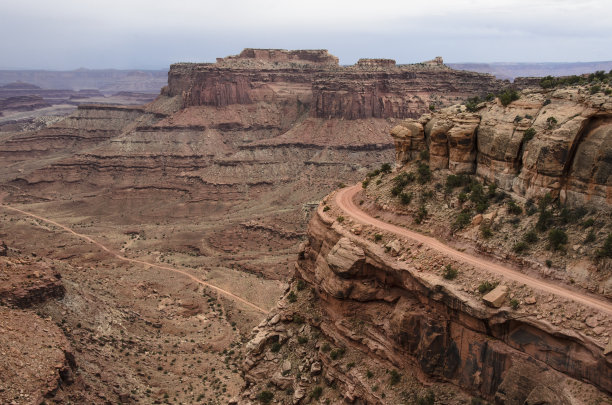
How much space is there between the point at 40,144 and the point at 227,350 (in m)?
141

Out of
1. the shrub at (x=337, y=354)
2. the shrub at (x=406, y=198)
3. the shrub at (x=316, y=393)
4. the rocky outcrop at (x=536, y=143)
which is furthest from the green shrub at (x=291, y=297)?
the rocky outcrop at (x=536, y=143)

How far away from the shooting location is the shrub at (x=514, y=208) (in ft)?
108

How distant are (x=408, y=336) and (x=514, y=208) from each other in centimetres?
1022

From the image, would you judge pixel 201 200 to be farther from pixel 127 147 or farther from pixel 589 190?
pixel 589 190

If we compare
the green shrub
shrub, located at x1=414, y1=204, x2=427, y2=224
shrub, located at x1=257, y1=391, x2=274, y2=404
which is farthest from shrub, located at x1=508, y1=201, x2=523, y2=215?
shrub, located at x1=257, y1=391, x2=274, y2=404

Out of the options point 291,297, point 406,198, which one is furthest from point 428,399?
point 291,297

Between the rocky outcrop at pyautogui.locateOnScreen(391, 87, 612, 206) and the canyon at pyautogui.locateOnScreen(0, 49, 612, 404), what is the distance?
0.36ft

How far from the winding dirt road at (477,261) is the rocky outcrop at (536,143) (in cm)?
513

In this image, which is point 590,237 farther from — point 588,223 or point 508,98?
point 508,98

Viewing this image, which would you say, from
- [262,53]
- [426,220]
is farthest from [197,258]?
[262,53]

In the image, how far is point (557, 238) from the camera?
98.3 feet

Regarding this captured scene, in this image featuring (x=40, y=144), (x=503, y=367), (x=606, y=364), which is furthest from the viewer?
(x=40, y=144)

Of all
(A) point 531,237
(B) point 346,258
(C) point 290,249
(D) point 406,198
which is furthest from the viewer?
(C) point 290,249

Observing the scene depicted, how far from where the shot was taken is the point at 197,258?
88.9 metres
